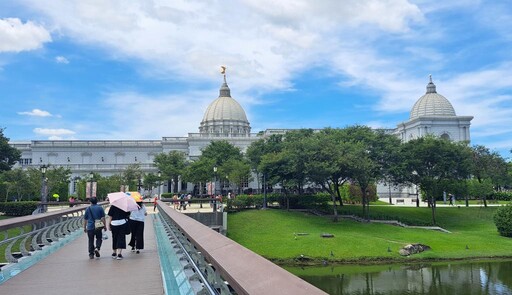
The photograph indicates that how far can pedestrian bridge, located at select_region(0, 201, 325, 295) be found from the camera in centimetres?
313

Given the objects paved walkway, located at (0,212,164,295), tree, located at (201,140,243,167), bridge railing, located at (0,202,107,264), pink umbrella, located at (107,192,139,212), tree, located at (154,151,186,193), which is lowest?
paved walkway, located at (0,212,164,295)

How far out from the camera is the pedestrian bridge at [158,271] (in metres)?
3.13

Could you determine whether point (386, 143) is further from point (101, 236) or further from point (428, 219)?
point (101, 236)

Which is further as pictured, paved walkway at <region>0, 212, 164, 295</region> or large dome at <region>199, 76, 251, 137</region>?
large dome at <region>199, 76, 251, 137</region>

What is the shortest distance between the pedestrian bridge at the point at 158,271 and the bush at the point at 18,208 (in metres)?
29.3

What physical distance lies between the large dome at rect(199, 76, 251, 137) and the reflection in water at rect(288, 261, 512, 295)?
66954mm

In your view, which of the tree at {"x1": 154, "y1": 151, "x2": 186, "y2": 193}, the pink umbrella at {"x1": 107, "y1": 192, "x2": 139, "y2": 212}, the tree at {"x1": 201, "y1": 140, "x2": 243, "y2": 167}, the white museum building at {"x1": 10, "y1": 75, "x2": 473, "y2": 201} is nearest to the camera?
the pink umbrella at {"x1": 107, "y1": 192, "x2": 139, "y2": 212}

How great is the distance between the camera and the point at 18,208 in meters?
39.0

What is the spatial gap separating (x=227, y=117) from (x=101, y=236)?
284 ft

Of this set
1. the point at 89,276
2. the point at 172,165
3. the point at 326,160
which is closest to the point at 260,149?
the point at 172,165

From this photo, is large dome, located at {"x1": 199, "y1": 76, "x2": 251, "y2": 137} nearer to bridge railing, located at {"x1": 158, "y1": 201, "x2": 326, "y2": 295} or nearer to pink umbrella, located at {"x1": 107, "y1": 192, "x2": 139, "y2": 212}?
pink umbrella, located at {"x1": 107, "y1": 192, "x2": 139, "y2": 212}

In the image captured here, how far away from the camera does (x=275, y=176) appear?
43.8 meters

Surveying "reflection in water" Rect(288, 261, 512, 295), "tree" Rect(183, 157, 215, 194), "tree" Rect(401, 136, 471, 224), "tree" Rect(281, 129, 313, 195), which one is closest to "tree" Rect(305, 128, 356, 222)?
"tree" Rect(281, 129, 313, 195)

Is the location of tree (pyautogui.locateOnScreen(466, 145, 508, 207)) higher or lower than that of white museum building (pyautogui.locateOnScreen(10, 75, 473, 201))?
lower
